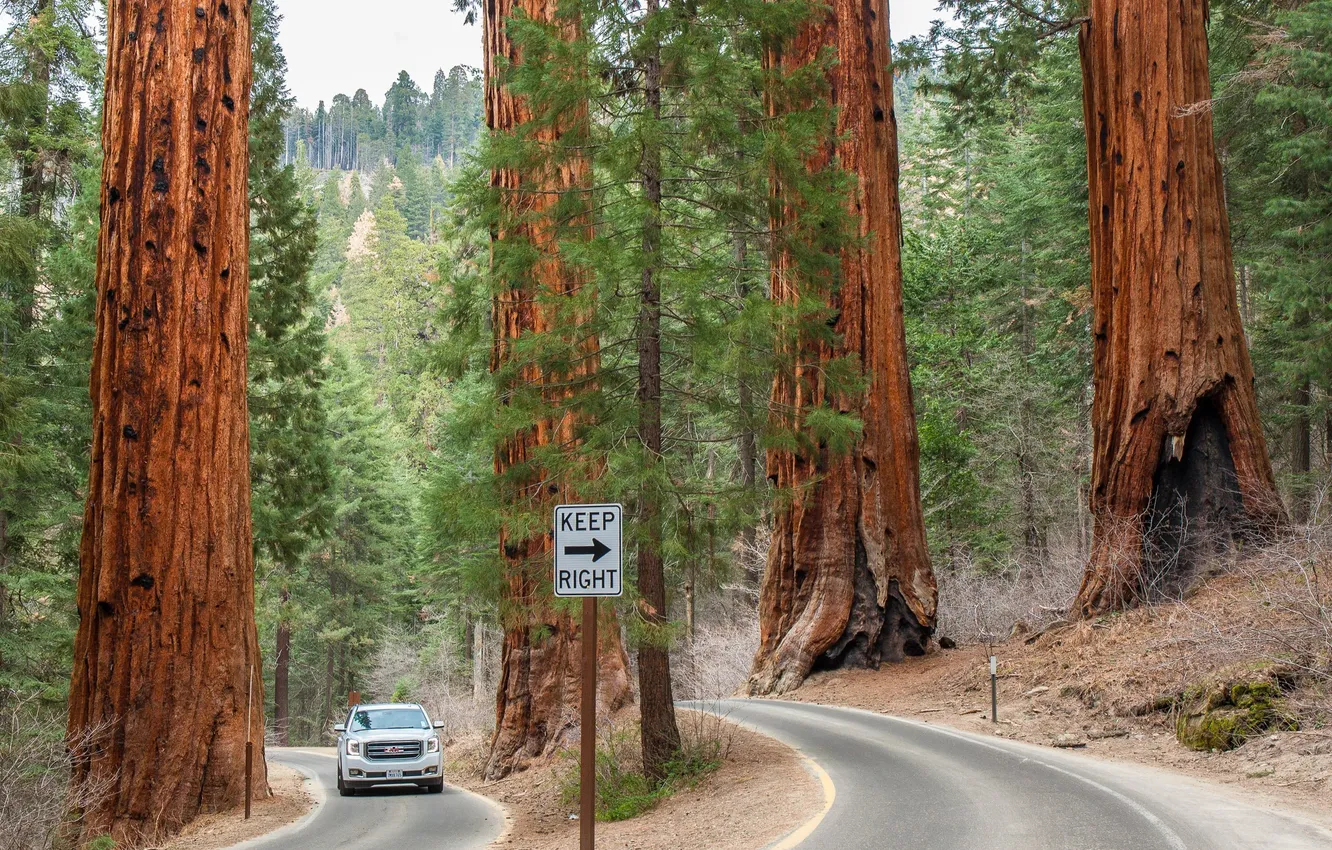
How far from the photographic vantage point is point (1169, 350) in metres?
15.2

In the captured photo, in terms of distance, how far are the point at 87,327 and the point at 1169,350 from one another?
766 inches

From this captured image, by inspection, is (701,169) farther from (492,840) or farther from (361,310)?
(361,310)

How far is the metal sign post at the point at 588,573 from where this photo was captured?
277 inches

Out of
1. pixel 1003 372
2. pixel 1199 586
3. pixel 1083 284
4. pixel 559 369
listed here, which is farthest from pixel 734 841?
pixel 1003 372

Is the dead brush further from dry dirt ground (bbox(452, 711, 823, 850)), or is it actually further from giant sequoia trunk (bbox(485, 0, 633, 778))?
giant sequoia trunk (bbox(485, 0, 633, 778))

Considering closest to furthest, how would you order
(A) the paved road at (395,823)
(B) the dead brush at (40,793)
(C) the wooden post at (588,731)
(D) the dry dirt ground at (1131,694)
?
(C) the wooden post at (588,731) < (B) the dead brush at (40,793) < (D) the dry dirt ground at (1131,694) < (A) the paved road at (395,823)

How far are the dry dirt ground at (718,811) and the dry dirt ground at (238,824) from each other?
2.76m

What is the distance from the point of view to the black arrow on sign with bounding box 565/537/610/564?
7.27 m

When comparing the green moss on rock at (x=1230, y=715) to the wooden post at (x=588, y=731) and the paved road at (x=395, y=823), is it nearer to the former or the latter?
the wooden post at (x=588, y=731)

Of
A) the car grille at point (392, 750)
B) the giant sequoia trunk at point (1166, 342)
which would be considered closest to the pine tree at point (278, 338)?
the car grille at point (392, 750)

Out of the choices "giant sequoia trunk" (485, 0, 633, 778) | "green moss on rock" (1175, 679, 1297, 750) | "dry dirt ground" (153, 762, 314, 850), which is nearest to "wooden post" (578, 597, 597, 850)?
"giant sequoia trunk" (485, 0, 633, 778)

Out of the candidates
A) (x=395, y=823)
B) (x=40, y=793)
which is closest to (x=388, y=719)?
(x=395, y=823)

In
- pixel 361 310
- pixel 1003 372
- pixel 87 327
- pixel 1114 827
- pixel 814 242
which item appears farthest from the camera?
pixel 361 310

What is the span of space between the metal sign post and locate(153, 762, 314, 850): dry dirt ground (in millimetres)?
5966
